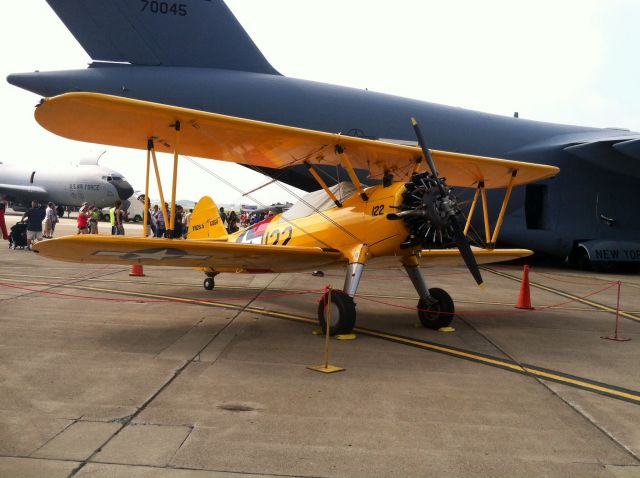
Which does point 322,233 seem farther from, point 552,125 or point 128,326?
point 552,125

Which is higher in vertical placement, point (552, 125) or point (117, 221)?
point (552, 125)

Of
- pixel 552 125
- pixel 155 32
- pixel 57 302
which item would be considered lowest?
pixel 57 302

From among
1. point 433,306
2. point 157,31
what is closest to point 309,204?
point 433,306

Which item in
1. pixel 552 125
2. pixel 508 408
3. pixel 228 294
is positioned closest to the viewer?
pixel 508 408

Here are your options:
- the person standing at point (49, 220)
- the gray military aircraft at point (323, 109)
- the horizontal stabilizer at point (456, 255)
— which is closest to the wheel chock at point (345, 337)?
the horizontal stabilizer at point (456, 255)

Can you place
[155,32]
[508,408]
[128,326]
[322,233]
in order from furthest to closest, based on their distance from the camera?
1. [155,32]
2. [322,233]
3. [128,326]
4. [508,408]

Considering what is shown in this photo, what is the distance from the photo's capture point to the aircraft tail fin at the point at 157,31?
1664 centimetres

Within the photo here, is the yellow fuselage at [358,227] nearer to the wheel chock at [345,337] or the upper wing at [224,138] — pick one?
the upper wing at [224,138]

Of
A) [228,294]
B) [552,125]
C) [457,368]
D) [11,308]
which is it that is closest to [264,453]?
[457,368]

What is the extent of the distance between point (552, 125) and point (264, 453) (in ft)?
64.6

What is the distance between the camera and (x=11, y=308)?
27.4 feet

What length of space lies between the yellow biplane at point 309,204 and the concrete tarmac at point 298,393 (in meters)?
0.92

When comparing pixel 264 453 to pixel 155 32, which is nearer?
pixel 264 453

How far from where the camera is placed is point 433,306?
321 inches
